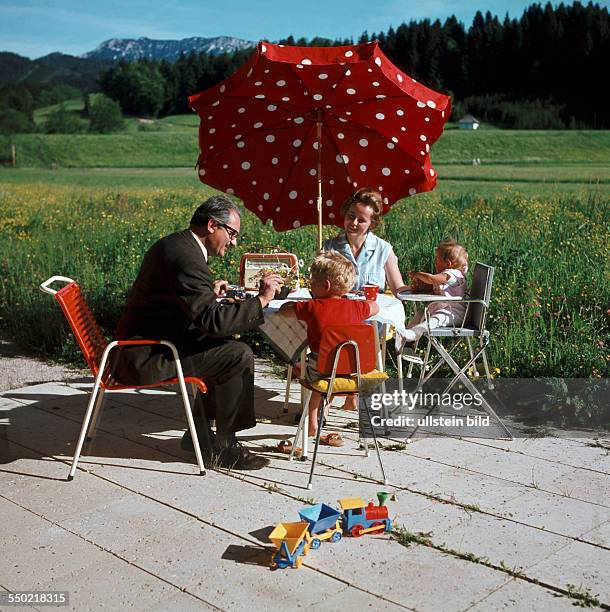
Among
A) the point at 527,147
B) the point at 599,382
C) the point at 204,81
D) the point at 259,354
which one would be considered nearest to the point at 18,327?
the point at 259,354

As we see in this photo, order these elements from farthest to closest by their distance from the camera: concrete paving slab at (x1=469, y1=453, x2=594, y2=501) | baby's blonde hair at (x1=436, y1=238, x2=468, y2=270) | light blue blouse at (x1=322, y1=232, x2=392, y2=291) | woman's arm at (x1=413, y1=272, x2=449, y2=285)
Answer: light blue blouse at (x1=322, y1=232, x2=392, y2=291)
baby's blonde hair at (x1=436, y1=238, x2=468, y2=270)
woman's arm at (x1=413, y1=272, x2=449, y2=285)
concrete paving slab at (x1=469, y1=453, x2=594, y2=501)

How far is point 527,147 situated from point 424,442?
82.7ft

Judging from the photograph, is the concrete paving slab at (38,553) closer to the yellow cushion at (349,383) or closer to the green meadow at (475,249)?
the yellow cushion at (349,383)

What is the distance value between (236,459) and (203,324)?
0.77 metres

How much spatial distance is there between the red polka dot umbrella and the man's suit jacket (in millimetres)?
1486

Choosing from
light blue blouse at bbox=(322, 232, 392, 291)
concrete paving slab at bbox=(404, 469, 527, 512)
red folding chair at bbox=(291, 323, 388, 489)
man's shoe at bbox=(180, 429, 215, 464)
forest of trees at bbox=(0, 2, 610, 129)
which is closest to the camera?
concrete paving slab at bbox=(404, 469, 527, 512)

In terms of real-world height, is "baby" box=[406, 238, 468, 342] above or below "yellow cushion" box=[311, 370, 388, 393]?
above

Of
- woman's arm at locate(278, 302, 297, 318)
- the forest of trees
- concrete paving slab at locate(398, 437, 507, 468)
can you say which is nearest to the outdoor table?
concrete paving slab at locate(398, 437, 507, 468)

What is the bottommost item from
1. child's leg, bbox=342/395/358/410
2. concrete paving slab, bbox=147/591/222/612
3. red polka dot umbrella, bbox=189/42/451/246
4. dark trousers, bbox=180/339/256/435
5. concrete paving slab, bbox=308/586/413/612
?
child's leg, bbox=342/395/358/410

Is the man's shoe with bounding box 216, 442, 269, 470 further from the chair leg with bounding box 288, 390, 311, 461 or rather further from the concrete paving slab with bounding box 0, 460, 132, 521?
the concrete paving slab with bounding box 0, 460, 132, 521

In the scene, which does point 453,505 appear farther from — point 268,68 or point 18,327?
point 18,327

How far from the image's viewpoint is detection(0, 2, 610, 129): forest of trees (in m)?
24.0

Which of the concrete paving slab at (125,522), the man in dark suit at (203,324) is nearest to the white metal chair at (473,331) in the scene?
the man in dark suit at (203,324)

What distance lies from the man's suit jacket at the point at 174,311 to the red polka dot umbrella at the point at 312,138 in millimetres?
1486
